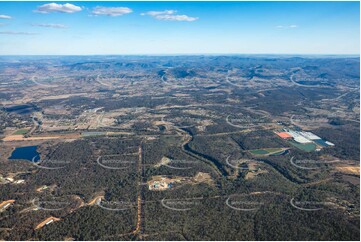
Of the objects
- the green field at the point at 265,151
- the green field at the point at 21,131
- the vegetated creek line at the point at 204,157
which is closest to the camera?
the vegetated creek line at the point at 204,157

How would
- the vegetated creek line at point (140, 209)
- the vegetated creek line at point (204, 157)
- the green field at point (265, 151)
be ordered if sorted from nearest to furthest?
the vegetated creek line at point (140, 209) → the vegetated creek line at point (204, 157) → the green field at point (265, 151)

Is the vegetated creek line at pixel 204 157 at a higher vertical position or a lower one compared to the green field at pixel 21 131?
higher

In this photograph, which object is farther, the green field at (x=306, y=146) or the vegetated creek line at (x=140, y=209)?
the green field at (x=306, y=146)

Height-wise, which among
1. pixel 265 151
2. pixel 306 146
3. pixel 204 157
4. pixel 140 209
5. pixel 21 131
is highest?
pixel 140 209

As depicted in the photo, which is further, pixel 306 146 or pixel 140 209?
pixel 306 146

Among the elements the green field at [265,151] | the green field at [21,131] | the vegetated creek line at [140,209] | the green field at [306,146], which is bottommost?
the green field at [21,131]

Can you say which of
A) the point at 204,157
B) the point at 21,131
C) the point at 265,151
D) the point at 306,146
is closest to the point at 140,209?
the point at 204,157

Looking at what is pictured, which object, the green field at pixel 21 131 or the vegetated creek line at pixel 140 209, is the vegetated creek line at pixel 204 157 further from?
the green field at pixel 21 131

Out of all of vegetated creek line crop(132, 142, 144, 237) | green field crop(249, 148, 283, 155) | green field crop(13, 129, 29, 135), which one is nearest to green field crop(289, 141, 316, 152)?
green field crop(249, 148, 283, 155)

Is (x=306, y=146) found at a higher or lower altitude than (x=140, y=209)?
lower

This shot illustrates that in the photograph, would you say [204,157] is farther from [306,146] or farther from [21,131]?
[21,131]

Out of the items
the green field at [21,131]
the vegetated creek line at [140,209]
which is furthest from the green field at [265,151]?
the green field at [21,131]

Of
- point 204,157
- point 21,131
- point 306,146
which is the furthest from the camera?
point 21,131
